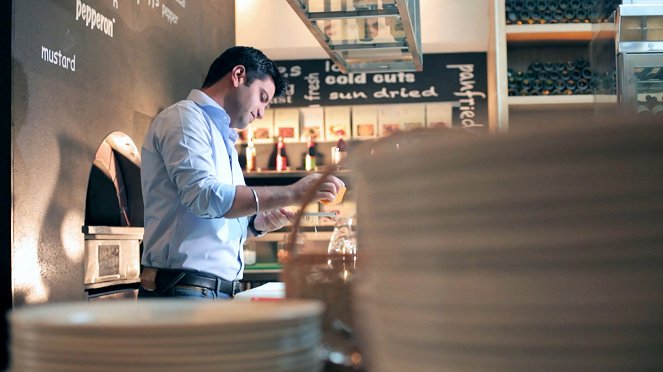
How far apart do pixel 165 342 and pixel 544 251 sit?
27 cm

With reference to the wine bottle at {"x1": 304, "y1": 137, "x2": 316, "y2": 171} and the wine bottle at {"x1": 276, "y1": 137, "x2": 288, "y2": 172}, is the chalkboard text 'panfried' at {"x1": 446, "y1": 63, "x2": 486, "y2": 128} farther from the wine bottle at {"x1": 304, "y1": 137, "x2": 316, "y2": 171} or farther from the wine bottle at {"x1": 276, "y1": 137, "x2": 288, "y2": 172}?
the wine bottle at {"x1": 276, "y1": 137, "x2": 288, "y2": 172}

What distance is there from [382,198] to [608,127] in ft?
0.58

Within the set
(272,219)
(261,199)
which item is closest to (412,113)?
(272,219)

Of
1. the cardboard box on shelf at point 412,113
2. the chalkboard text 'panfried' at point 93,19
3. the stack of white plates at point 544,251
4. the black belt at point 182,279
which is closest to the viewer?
the stack of white plates at point 544,251

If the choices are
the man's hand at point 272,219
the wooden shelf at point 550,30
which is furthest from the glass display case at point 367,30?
the wooden shelf at point 550,30

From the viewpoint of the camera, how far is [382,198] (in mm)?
Answer: 615

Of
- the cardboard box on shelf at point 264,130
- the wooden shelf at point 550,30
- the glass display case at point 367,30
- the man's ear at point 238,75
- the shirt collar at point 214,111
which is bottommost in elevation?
the shirt collar at point 214,111

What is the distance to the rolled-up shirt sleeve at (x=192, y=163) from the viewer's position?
2.59 meters

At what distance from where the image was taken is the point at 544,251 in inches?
21.0

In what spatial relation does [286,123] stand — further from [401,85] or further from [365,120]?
[401,85]

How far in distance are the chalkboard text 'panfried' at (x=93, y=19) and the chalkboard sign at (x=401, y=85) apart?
3047 millimetres

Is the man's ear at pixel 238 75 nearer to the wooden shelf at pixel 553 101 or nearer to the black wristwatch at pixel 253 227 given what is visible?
the black wristwatch at pixel 253 227

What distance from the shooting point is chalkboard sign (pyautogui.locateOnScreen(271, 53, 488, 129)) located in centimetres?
699

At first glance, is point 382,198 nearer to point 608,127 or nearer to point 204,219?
point 608,127
